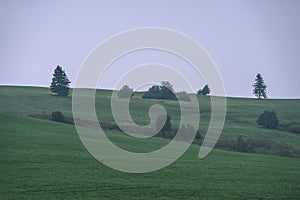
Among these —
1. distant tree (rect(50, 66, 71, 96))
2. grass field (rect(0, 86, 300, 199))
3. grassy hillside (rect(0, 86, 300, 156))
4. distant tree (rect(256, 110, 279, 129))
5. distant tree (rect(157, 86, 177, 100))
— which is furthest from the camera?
distant tree (rect(157, 86, 177, 100))

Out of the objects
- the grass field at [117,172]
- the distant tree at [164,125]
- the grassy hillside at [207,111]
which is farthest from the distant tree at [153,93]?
the grass field at [117,172]

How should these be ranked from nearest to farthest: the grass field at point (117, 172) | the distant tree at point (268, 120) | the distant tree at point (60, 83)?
1. the grass field at point (117, 172)
2. the distant tree at point (268, 120)
3. the distant tree at point (60, 83)

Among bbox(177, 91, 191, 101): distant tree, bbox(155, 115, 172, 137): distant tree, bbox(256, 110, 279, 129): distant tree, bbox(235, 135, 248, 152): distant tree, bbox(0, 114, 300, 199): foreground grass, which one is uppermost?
bbox(177, 91, 191, 101): distant tree

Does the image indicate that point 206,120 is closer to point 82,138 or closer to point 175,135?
point 175,135

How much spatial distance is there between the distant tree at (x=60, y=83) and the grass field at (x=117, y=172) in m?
38.3

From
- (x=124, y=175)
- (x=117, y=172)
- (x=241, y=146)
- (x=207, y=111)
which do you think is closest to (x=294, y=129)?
(x=207, y=111)

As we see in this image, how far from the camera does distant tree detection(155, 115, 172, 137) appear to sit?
66.8 m

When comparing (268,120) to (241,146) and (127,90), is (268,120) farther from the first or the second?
(127,90)

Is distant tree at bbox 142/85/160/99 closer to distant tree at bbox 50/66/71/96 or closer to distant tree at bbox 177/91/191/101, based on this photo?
distant tree at bbox 177/91/191/101

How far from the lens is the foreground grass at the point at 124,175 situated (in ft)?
118

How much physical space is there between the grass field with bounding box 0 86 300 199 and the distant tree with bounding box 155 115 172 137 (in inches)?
137

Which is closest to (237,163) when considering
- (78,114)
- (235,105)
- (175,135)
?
(175,135)

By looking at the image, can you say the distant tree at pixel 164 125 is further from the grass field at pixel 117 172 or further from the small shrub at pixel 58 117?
the small shrub at pixel 58 117

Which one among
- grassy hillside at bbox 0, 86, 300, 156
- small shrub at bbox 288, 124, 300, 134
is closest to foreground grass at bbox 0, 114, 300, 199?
grassy hillside at bbox 0, 86, 300, 156
